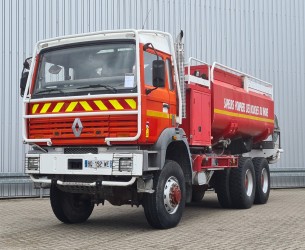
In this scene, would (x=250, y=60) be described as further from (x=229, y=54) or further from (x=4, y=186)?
(x=4, y=186)

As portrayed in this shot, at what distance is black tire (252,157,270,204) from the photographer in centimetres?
1154

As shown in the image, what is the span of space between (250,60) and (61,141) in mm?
10420

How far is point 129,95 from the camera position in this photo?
7082 mm

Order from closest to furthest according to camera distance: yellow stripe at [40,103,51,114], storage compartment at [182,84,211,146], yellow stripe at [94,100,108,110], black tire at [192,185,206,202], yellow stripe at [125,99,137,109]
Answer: yellow stripe at [125,99,137,109]
yellow stripe at [94,100,108,110]
yellow stripe at [40,103,51,114]
storage compartment at [182,84,211,146]
black tire at [192,185,206,202]

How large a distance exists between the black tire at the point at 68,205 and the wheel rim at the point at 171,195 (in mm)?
1577

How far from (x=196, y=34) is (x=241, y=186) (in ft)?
22.2

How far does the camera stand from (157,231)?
7551 millimetres

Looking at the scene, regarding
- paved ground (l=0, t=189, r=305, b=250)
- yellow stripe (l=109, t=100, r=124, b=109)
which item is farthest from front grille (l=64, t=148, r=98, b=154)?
paved ground (l=0, t=189, r=305, b=250)

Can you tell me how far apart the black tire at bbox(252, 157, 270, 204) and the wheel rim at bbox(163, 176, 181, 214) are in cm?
417

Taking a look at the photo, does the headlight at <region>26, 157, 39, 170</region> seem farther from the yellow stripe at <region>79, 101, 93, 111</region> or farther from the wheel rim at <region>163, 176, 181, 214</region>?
the wheel rim at <region>163, 176, 181, 214</region>

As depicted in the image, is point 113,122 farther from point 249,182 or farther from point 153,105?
point 249,182

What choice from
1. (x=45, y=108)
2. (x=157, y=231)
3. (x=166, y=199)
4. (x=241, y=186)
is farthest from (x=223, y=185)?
(x=45, y=108)

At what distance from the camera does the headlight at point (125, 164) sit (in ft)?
22.9

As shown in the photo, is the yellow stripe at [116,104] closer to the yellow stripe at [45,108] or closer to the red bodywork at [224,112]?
the yellow stripe at [45,108]
